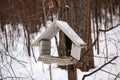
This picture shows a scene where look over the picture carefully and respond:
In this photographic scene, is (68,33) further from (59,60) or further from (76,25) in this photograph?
(76,25)

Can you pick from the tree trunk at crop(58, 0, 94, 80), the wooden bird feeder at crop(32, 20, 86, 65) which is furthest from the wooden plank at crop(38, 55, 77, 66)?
the tree trunk at crop(58, 0, 94, 80)

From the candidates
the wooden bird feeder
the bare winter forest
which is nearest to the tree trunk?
the bare winter forest

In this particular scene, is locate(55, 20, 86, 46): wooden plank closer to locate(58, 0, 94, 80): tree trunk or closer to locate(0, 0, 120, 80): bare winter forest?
locate(0, 0, 120, 80): bare winter forest

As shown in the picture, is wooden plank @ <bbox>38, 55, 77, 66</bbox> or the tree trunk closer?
wooden plank @ <bbox>38, 55, 77, 66</bbox>

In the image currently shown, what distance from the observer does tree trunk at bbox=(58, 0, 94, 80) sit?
3131 millimetres

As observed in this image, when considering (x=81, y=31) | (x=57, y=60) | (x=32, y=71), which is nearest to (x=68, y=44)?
(x=57, y=60)

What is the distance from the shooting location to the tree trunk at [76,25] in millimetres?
3131

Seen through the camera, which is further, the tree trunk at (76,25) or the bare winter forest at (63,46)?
the tree trunk at (76,25)

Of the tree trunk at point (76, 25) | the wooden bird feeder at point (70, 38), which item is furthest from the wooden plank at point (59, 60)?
the tree trunk at point (76, 25)

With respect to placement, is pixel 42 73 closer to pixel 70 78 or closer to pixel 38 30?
pixel 70 78

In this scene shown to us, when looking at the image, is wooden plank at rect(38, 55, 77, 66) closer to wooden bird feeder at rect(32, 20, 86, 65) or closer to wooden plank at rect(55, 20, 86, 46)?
wooden bird feeder at rect(32, 20, 86, 65)

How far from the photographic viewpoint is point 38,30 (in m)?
13.3

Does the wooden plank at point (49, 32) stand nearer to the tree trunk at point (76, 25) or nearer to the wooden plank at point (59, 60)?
the tree trunk at point (76, 25)

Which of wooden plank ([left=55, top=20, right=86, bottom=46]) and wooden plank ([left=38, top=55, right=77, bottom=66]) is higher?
wooden plank ([left=55, top=20, right=86, bottom=46])
